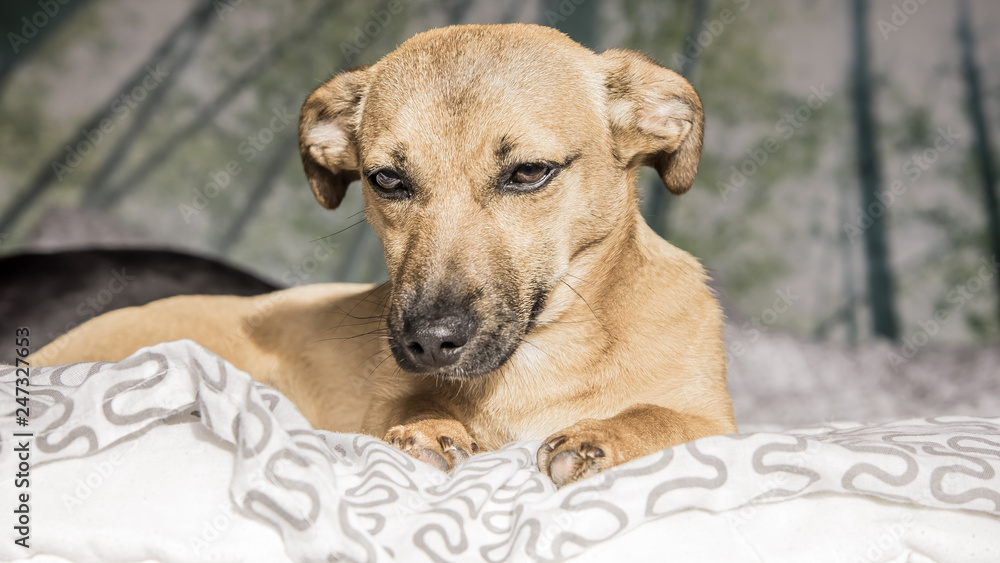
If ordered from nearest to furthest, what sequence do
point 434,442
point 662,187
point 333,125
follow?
1. point 434,442
2. point 333,125
3. point 662,187

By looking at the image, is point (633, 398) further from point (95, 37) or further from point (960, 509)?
point (95, 37)

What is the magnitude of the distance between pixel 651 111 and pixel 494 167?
698 millimetres

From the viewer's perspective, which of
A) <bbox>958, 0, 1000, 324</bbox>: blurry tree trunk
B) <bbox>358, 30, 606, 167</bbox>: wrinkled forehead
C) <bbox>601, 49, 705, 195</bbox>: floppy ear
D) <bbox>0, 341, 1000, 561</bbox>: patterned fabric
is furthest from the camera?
<bbox>958, 0, 1000, 324</bbox>: blurry tree trunk

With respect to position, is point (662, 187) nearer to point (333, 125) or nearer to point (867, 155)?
point (867, 155)

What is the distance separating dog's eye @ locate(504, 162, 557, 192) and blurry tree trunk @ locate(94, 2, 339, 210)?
466 centimetres

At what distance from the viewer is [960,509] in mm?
1660

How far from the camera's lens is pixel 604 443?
1837 mm

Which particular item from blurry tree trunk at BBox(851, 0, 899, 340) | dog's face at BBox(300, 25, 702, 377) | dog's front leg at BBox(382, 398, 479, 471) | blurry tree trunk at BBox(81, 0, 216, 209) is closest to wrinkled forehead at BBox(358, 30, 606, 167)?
dog's face at BBox(300, 25, 702, 377)

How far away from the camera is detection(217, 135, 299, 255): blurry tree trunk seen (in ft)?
20.4

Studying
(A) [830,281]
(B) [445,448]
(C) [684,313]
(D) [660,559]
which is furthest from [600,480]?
(A) [830,281]

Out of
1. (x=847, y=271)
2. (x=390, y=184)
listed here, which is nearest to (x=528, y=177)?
(x=390, y=184)

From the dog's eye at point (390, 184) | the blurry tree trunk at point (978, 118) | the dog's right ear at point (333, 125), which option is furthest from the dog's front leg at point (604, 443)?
the blurry tree trunk at point (978, 118)

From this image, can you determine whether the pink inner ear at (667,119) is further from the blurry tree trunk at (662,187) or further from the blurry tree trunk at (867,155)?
the blurry tree trunk at (867,155)

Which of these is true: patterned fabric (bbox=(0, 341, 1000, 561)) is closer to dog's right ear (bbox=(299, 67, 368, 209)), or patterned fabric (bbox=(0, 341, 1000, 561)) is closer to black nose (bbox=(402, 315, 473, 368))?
black nose (bbox=(402, 315, 473, 368))
